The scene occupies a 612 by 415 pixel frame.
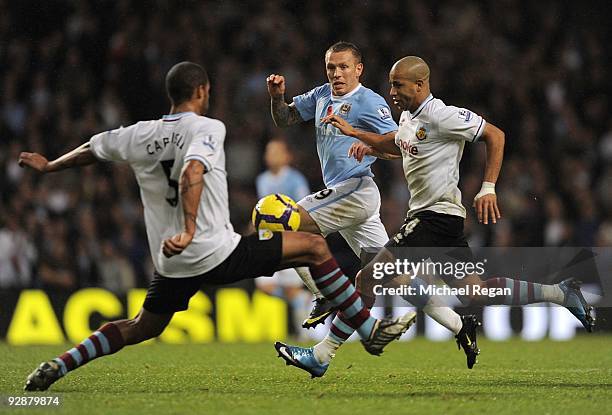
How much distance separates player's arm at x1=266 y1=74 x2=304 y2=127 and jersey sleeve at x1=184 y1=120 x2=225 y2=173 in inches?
69.7

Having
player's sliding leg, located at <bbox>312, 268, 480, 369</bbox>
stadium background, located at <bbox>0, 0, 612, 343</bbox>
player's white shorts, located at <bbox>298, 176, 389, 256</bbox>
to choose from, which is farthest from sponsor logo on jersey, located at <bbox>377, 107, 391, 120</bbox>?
stadium background, located at <bbox>0, 0, 612, 343</bbox>

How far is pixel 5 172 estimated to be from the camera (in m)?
14.8

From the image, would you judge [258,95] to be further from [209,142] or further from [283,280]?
[209,142]

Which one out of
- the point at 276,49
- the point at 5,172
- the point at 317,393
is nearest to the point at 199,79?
the point at 317,393

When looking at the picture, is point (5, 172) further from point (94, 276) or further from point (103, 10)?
point (103, 10)

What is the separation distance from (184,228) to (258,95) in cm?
970

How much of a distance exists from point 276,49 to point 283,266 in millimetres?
10016

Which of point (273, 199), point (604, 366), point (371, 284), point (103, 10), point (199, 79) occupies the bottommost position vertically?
point (604, 366)

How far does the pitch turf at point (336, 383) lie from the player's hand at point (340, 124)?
65.9 inches

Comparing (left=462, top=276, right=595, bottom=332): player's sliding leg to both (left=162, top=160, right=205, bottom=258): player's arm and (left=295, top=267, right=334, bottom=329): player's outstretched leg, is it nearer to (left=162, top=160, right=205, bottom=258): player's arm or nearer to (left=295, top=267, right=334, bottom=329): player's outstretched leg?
(left=295, top=267, right=334, bottom=329): player's outstretched leg

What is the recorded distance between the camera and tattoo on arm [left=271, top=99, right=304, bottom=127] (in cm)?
844

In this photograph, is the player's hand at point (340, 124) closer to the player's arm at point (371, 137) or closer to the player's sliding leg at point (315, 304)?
the player's arm at point (371, 137)

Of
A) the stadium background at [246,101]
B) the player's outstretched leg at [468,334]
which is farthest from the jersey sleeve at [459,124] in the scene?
the stadium background at [246,101]

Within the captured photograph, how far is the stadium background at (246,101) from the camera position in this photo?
13.8 meters
